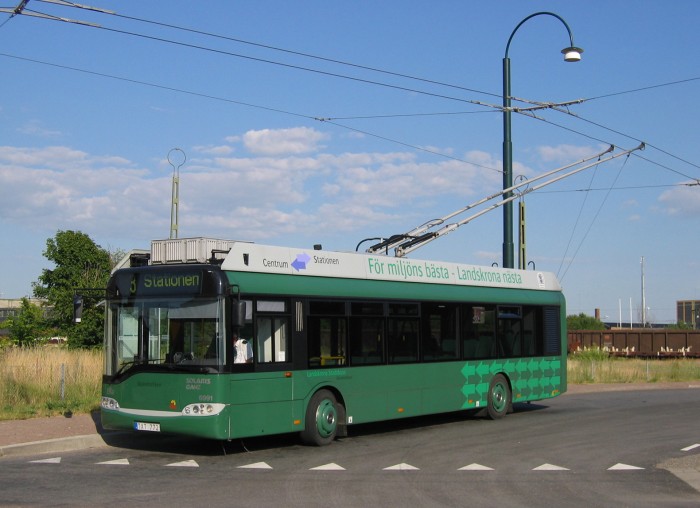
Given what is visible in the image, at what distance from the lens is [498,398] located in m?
18.8

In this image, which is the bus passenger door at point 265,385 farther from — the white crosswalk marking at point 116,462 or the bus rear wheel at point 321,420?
the white crosswalk marking at point 116,462

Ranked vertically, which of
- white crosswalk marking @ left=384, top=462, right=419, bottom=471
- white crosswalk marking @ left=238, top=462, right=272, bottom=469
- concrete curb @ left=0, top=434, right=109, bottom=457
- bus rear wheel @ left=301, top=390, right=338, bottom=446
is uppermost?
bus rear wheel @ left=301, top=390, right=338, bottom=446

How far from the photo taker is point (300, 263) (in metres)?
14.2

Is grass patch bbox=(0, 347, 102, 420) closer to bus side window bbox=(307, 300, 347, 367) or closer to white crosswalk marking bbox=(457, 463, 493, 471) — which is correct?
bus side window bbox=(307, 300, 347, 367)

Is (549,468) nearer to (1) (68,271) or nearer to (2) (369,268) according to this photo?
(2) (369,268)

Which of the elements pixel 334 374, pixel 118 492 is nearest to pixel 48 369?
pixel 334 374

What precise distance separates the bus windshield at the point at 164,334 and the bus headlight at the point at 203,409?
0.50 m

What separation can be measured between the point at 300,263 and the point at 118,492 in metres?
5.09

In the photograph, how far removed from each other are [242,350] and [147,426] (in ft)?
5.53

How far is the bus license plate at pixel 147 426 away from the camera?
12805 millimetres

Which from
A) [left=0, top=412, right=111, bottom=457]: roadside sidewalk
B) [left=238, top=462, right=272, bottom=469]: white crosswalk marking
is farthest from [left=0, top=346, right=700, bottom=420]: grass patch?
[left=238, top=462, right=272, bottom=469]: white crosswalk marking

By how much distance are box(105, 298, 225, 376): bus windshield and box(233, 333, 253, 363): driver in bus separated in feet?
0.73

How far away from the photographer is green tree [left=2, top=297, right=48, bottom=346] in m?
28.0

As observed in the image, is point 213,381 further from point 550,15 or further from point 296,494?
point 550,15
